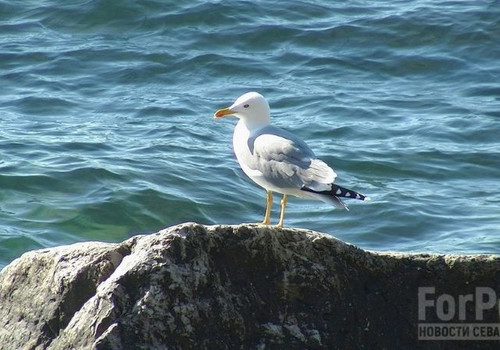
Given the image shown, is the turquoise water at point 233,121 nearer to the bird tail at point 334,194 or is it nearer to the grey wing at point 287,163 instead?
the grey wing at point 287,163

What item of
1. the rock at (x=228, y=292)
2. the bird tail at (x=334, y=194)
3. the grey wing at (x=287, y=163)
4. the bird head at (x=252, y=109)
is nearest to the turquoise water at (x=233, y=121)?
the bird head at (x=252, y=109)

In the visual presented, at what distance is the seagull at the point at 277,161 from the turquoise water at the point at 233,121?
313 cm

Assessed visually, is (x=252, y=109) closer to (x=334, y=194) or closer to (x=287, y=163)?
(x=287, y=163)

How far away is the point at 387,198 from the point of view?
9.98m

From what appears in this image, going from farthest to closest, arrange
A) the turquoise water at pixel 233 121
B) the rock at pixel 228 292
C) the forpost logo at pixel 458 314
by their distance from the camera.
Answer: the turquoise water at pixel 233 121 → the forpost logo at pixel 458 314 → the rock at pixel 228 292

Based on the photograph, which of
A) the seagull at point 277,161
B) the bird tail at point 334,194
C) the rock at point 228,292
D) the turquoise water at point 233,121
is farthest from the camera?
the turquoise water at point 233,121

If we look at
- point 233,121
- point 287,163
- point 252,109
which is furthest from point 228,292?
point 233,121

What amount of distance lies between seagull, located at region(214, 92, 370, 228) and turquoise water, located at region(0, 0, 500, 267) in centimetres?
313

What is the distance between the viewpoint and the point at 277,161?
224 inches

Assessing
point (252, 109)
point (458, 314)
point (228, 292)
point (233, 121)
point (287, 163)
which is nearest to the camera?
point (228, 292)

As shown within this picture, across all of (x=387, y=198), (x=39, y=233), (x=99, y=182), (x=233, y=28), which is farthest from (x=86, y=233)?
(x=233, y=28)

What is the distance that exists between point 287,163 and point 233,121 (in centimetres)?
616

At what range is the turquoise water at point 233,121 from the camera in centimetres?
946

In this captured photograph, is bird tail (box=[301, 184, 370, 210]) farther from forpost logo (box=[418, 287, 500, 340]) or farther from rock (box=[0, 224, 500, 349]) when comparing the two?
forpost logo (box=[418, 287, 500, 340])
